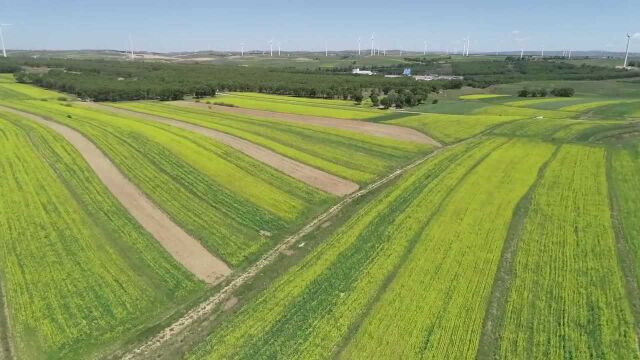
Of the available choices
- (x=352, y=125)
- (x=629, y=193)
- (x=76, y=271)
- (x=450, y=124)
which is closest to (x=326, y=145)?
(x=352, y=125)

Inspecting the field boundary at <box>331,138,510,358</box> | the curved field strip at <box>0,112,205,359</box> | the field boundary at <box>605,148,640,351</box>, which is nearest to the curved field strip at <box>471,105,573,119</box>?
the field boundary at <box>605,148,640,351</box>

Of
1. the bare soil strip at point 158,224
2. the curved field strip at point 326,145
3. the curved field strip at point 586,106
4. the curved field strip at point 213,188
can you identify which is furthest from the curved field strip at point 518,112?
the bare soil strip at point 158,224

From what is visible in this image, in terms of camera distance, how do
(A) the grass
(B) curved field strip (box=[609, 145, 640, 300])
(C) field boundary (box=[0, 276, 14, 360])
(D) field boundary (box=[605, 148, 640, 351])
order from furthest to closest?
(A) the grass < (B) curved field strip (box=[609, 145, 640, 300]) < (D) field boundary (box=[605, 148, 640, 351]) < (C) field boundary (box=[0, 276, 14, 360])

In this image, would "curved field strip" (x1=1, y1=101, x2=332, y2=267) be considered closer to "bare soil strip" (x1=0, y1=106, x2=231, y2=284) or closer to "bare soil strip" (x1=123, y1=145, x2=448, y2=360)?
"bare soil strip" (x1=0, y1=106, x2=231, y2=284)

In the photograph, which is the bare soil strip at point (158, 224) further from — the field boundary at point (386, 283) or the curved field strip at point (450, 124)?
the curved field strip at point (450, 124)

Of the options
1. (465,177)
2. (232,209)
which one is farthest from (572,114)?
(232,209)

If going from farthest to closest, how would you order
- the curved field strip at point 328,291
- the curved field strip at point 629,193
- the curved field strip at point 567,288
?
the curved field strip at point 629,193 < the curved field strip at point 328,291 < the curved field strip at point 567,288
